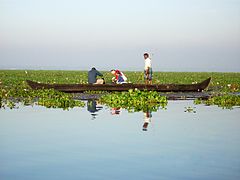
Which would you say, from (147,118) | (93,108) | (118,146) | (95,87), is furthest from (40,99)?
(118,146)

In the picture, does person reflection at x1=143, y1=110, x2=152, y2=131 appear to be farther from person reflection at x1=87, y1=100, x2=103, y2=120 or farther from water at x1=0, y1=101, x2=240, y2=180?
person reflection at x1=87, y1=100, x2=103, y2=120

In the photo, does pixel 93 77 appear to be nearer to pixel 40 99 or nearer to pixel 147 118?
pixel 40 99

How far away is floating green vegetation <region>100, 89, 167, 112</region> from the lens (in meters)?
22.3

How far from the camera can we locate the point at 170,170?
948 cm

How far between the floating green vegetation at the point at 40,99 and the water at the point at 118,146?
3079 mm

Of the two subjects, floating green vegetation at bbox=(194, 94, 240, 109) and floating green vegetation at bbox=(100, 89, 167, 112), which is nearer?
floating green vegetation at bbox=(100, 89, 167, 112)

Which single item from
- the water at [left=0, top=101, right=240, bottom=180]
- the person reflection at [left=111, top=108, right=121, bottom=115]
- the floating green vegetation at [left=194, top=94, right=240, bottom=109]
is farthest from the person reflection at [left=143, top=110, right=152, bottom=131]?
the floating green vegetation at [left=194, top=94, right=240, bottom=109]

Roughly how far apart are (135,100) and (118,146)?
1189 cm

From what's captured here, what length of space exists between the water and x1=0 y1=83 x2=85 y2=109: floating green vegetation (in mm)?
3079

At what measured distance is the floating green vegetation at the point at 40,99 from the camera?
2191 centimetres

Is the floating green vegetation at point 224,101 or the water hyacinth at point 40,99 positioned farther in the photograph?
the floating green vegetation at point 224,101

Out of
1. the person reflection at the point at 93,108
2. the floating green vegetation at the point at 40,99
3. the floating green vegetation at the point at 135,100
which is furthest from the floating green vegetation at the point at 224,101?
the floating green vegetation at the point at 40,99

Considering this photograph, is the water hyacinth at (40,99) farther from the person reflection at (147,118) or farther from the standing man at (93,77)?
the person reflection at (147,118)

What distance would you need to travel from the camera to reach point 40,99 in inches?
921
